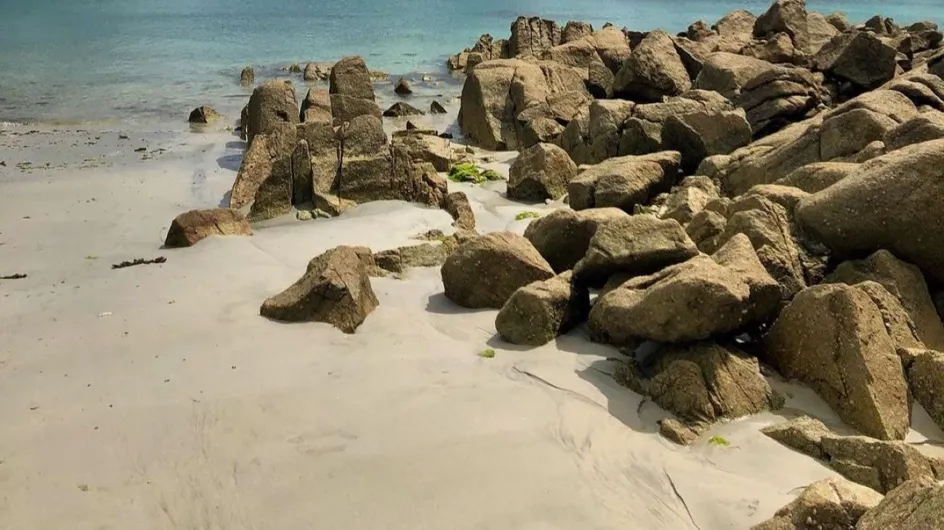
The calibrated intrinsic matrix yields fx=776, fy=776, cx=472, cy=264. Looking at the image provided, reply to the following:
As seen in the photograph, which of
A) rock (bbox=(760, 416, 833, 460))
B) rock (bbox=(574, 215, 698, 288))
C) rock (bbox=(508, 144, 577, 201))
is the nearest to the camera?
rock (bbox=(760, 416, 833, 460))

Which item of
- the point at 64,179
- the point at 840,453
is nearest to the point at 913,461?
the point at 840,453

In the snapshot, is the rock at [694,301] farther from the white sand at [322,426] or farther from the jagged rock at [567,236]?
the jagged rock at [567,236]

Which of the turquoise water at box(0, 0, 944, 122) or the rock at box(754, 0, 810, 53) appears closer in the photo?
the rock at box(754, 0, 810, 53)

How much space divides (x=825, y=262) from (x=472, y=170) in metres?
7.33

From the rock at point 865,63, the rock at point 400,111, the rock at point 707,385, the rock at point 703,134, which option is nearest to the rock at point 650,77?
the rock at point 865,63

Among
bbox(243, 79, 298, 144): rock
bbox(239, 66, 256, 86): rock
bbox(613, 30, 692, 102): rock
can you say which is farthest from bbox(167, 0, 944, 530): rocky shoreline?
bbox(239, 66, 256, 86): rock

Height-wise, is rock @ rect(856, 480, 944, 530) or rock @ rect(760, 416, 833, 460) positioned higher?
rock @ rect(856, 480, 944, 530)

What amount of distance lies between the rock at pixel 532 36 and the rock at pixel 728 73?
13919mm

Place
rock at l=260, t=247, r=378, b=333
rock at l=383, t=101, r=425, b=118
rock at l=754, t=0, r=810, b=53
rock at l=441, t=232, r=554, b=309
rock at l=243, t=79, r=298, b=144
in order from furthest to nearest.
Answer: rock at l=754, t=0, r=810, b=53 < rock at l=383, t=101, r=425, b=118 < rock at l=243, t=79, r=298, b=144 < rock at l=441, t=232, r=554, b=309 < rock at l=260, t=247, r=378, b=333

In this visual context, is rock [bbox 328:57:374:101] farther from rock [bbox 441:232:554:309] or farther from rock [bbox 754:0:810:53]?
rock [bbox 441:232:554:309]

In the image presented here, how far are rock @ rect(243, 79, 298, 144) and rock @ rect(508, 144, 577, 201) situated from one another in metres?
5.90

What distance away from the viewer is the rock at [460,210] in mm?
10852

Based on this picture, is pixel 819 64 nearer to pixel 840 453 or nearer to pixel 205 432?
pixel 840 453

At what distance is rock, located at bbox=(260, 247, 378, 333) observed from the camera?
725cm
